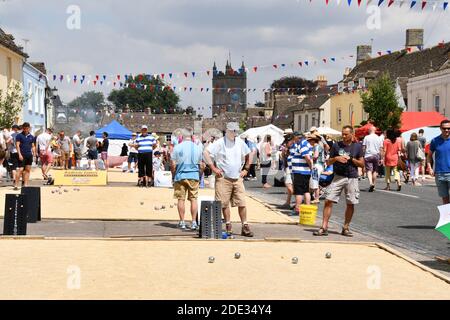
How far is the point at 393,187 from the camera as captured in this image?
73.1 feet

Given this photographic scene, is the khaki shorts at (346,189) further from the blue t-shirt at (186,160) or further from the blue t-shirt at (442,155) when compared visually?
the blue t-shirt at (186,160)

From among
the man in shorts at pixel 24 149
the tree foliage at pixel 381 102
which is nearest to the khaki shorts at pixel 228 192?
the man in shorts at pixel 24 149

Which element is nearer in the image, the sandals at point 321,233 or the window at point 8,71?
the sandals at point 321,233

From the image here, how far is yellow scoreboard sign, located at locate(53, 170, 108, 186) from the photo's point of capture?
21000mm

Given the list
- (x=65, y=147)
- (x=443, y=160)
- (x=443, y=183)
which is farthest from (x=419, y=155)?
(x=65, y=147)

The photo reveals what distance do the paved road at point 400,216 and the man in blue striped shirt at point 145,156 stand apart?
3038 millimetres

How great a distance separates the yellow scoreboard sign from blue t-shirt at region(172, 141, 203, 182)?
9931 millimetres

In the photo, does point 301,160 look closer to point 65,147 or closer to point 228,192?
point 228,192

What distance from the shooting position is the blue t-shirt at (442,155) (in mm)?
11352

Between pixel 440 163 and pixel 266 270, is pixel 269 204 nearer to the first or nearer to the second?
pixel 440 163

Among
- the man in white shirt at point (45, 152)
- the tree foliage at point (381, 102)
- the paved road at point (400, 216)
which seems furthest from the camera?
the tree foliage at point (381, 102)

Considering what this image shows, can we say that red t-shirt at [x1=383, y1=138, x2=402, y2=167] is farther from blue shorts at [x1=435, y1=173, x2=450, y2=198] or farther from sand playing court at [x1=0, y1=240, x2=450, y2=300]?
sand playing court at [x1=0, y1=240, x2=450, y2=300]
